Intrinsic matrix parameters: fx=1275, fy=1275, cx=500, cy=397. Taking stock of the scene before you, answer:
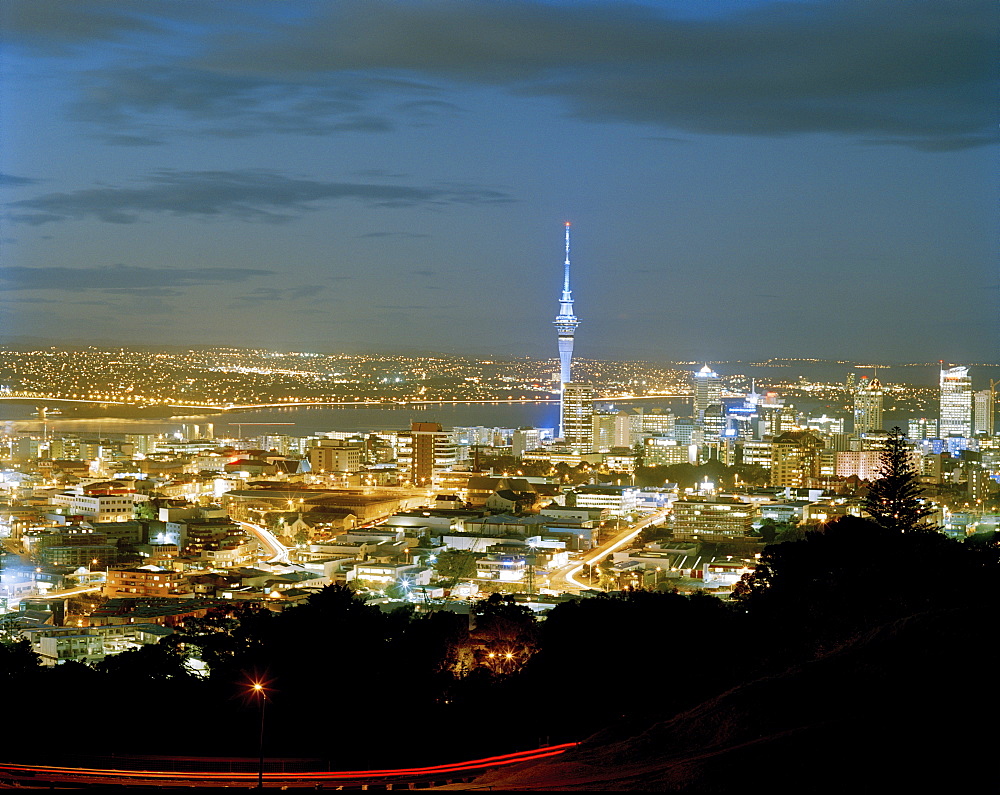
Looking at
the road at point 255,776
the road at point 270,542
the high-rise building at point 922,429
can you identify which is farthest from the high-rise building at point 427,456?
the road at point 255,776

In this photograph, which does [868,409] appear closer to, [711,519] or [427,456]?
[427,456]

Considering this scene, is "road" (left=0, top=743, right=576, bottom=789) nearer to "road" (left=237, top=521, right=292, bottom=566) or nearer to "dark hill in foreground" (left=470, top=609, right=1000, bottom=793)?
"dark hill in foreground" (left=470, top=609, right=1000, bottom=793)

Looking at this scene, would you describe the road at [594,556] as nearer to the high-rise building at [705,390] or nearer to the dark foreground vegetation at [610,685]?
the dark foreground vegetation at [610,685]

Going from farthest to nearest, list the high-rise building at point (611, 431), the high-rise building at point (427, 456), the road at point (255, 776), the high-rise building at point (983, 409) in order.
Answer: the high-rise building at point (983, 409)
the high-rise building at point (611, 431)
the high-rise building at point (427, 456)
the road at point (255, 776)

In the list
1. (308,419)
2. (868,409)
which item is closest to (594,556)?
(868,409)

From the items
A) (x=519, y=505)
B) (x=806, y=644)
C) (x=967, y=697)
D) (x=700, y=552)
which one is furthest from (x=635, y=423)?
(x=967, y=697)

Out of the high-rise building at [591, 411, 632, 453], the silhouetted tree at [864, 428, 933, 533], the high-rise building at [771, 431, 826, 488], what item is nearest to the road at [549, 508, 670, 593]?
the silhouetted tree at [864, 428, 933, 533]

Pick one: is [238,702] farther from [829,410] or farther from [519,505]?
[829,410]
